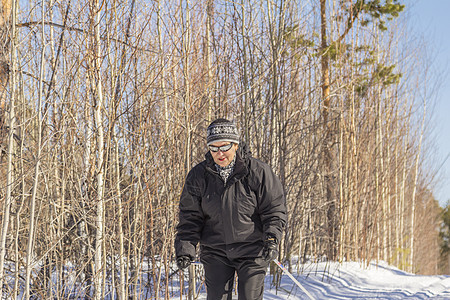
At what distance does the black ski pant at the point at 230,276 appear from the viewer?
3.04 m

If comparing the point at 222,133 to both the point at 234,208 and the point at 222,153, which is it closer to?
the point at 222,153

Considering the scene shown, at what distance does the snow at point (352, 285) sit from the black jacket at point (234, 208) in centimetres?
303

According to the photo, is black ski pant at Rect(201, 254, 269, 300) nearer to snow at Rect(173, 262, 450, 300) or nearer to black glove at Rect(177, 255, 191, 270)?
black glove at Rect(177, 255, 191, 270)

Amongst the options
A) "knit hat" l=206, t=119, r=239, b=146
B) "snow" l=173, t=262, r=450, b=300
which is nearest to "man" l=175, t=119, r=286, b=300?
"knit hat" l=206, t=119, r=239, b=146

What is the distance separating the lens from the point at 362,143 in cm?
945

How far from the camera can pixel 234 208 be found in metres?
3.05

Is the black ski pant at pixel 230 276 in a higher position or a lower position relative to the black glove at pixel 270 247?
lower

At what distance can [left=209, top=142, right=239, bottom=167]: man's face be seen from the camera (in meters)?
3.07

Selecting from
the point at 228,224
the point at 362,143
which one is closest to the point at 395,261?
the point at 362,143

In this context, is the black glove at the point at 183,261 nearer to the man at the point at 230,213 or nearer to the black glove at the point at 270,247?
the man at the point at 230,213

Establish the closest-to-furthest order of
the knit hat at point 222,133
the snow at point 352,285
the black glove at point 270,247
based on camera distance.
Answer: the black glove at point 270,247, the knit hat at point 222,133, the snow at point 352,285

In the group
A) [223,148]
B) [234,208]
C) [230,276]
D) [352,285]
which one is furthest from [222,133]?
[352,285]

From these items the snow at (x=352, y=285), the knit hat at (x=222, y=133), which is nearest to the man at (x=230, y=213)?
the knit hat at (x=222, y=133)

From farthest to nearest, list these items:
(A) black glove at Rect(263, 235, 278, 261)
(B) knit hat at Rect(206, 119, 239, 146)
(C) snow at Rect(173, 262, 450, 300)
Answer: (C) snow at Rect(173, 262, 450, 300)
(B) knit hat at Rect(206, 119, 239, 146)
(A) black glove at Rect(263, 235, 278, 261)
